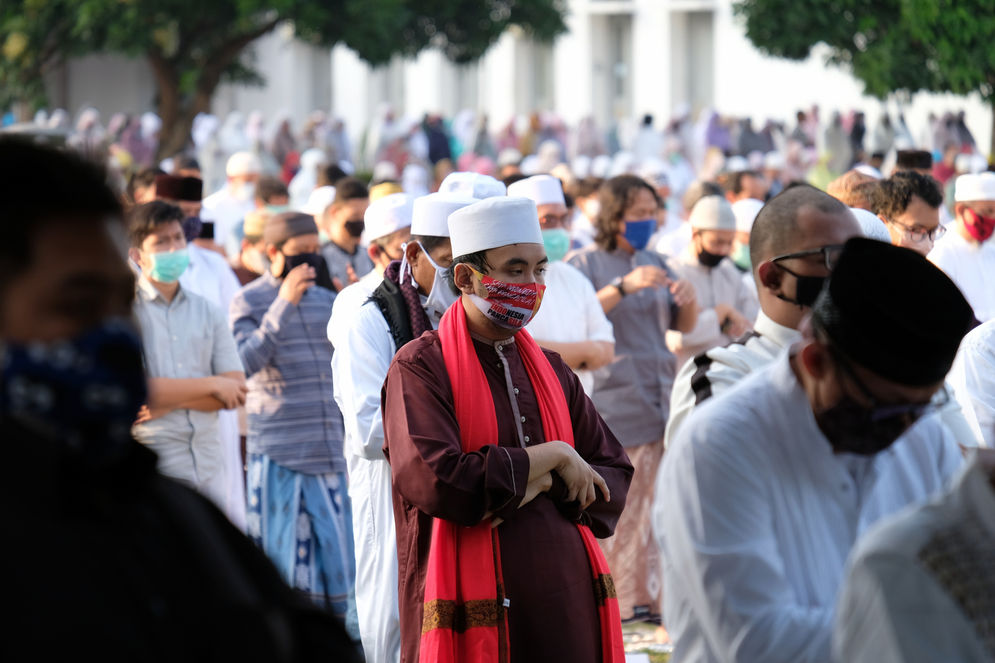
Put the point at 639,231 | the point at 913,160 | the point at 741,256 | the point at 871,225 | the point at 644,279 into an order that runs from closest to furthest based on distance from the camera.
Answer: the point at 871,225, the point at 644,279, the point at 639,231, the point at 913,160, the point at 741,256

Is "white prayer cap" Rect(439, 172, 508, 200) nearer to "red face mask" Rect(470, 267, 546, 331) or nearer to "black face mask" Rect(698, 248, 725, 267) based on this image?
"red face mask" Rect(470, 267, 546, 331)

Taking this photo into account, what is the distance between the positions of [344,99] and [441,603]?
153ft

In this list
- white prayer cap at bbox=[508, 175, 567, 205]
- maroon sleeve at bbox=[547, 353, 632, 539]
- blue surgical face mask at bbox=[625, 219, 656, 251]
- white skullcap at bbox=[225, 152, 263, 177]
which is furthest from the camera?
white skullcap at bbox=[225, 152, 263, 177]

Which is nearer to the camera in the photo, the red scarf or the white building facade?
the red scarf

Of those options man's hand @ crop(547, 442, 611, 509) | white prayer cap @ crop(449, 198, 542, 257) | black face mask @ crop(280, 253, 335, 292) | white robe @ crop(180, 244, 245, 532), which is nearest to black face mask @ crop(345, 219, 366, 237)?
white robe @ crop(180, 244, 245, 532)

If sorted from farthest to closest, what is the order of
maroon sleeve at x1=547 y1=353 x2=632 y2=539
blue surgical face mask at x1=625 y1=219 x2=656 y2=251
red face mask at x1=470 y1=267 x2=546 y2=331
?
blue surgical face mask at x1=625 y1=219 x2=656 y2=251 → red face mask at x1=470 y1=267 x2=546 y2=331 → maroon sleeve at x1=547 y1=353 x2=632 y2=539

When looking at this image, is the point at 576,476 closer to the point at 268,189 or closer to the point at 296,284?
the point at 296,284

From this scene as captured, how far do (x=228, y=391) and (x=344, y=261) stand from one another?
92.9 inches

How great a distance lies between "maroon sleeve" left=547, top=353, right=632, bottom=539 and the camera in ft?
12.9

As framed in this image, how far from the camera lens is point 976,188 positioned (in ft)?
23.7

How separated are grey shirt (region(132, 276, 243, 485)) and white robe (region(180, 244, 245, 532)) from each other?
11 cm

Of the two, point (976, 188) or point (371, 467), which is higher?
point (976, 188)

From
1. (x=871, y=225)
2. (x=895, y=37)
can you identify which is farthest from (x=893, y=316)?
(x=895, y=37)

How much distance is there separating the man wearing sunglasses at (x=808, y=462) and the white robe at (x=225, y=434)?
294 cm
